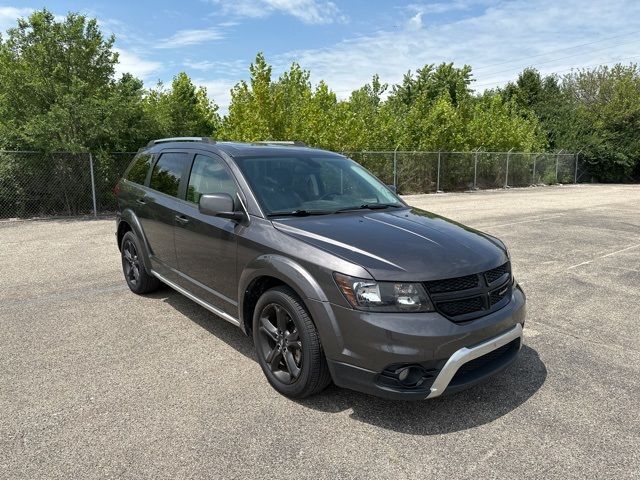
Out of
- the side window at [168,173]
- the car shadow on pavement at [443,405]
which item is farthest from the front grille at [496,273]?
the side window at [168,173]

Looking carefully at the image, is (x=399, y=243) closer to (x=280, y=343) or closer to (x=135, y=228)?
(x=280, y=343)

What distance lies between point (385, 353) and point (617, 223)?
39.3ft

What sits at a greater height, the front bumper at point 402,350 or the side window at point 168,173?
the side window at point 168,173

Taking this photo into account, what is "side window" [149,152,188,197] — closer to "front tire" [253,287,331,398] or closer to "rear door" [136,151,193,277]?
"rear door" [136,151,193,277]

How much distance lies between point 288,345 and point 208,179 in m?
1.78

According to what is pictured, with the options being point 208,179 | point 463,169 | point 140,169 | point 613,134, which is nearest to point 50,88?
point 140,169

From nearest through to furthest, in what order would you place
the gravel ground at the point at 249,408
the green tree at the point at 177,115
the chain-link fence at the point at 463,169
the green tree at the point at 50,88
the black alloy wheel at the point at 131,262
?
the gravel ground at the point at 249,408
the black alloy wheel at the point at 131,262
the green tree at the point at 50,88
the green tree at the point at 177,115
the chain-link fence at the point at 463,169

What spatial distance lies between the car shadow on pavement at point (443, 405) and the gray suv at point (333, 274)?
0.27m

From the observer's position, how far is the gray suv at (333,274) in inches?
111

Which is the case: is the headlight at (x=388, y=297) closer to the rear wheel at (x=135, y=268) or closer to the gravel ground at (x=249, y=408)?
the gravel ground at (x=249, y=408)

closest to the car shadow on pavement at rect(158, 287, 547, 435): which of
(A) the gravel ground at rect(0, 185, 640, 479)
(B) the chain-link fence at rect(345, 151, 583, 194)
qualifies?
(A) the gravel ground at rect(0, 185, 640, 479)

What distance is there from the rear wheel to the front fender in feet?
8.09

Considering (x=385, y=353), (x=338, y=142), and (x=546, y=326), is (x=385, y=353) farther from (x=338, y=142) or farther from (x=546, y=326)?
(x=338, y=142)

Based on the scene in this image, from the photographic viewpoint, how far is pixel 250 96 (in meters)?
17.0
